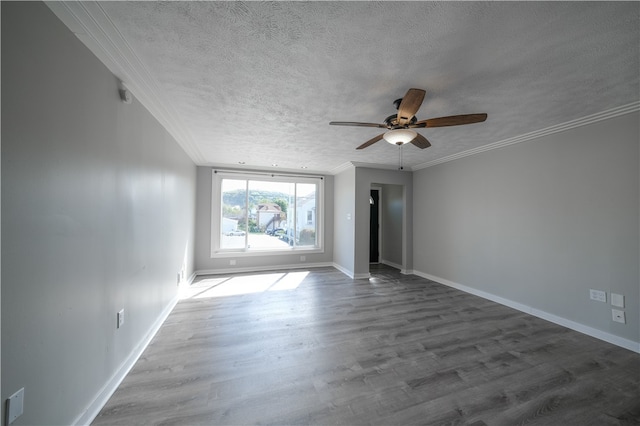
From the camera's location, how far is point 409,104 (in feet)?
5.77

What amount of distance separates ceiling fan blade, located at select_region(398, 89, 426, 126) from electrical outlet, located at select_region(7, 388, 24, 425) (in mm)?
2658

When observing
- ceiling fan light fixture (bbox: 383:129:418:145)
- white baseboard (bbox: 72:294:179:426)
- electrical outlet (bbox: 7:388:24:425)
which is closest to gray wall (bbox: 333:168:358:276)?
ceiling fan light fixture (bbox: 383:129:418:145)

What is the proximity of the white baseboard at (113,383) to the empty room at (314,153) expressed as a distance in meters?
0.02

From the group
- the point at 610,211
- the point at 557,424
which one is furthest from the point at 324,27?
the point at 610,211

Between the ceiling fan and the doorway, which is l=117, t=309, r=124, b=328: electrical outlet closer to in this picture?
the ceiling fan

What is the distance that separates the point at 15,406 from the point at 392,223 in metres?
6.04

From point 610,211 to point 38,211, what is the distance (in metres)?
4.71

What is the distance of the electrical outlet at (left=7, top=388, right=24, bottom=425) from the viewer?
94 centimetres

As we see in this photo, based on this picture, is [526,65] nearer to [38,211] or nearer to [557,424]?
[557,424]

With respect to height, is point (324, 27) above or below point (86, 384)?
above

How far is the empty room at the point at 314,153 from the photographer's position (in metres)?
1.17

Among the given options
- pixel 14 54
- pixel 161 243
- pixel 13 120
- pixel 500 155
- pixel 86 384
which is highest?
pixel 500 155

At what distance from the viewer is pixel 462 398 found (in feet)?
5.31

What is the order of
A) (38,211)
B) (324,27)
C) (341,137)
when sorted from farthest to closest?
(341,137) → (324,27) → (38,211)
